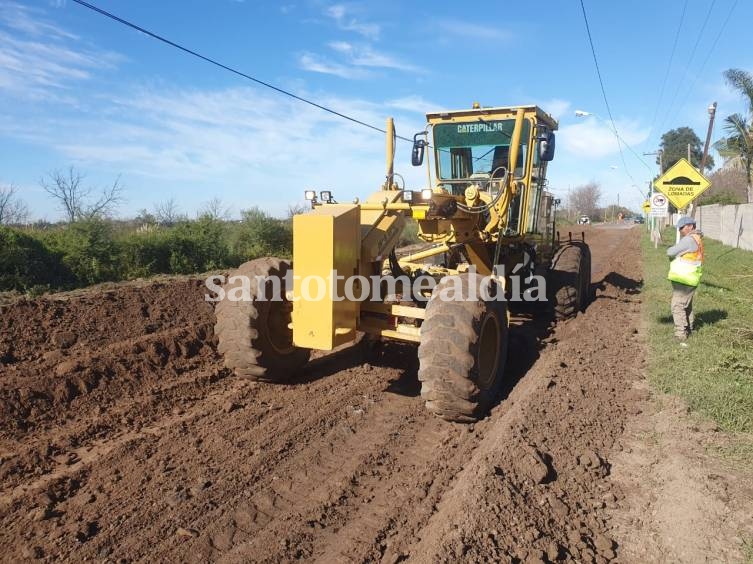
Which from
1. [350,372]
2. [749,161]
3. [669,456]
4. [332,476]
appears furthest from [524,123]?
[749,161]

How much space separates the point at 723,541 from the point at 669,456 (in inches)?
44.0

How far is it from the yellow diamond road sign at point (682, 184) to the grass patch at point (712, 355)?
4.33m

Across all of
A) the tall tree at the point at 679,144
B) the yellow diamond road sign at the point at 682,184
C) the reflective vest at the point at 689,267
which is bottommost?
the reflective vest at the point at 689,267

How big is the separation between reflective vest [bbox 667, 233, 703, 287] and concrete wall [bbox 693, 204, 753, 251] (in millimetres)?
15464

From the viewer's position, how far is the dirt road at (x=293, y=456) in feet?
11.2

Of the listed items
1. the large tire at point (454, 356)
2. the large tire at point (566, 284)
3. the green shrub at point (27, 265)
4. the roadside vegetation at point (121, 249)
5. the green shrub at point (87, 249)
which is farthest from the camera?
the green shrub at point (87, 249)

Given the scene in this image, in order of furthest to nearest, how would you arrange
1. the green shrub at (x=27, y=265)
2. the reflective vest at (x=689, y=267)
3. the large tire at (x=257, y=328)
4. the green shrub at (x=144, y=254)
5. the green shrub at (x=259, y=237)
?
1. the green shrub at (x=259, y=237)
2. the green shrub at (x=144, y=254)
3. the green shrub at (x=27, y=265)
4. the reflective vest at (x=689, y=267)
5. the large tire at (x=257, y=328)

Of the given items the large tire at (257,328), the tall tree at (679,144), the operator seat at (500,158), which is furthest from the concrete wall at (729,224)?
the tall tree at (679,144)

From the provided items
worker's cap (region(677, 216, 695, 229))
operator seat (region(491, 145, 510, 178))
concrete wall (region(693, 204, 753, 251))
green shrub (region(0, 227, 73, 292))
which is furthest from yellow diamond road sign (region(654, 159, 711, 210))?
green shrub (region(0, 227, 73, 292))

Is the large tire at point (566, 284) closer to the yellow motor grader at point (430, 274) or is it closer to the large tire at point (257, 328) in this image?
the yellow motor grader at point (430, 274)

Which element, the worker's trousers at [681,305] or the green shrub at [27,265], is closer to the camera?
the worker's trousers at [681,305]

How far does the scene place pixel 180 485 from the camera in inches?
162

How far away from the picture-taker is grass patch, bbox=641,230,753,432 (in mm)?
5121

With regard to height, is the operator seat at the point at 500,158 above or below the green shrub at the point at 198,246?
above
